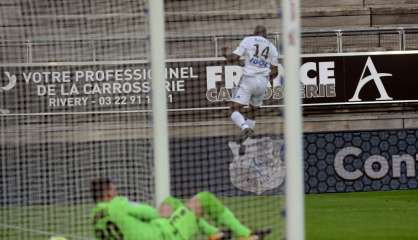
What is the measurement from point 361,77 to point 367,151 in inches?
48.4

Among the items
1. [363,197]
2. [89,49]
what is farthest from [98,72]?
[363,197]

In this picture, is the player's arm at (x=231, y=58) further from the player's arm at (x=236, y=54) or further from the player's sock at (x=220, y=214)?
the player's sock at (x=220, y=214)

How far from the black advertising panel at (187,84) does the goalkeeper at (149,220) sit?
141cm

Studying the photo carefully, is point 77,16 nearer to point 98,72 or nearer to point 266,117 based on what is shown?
point 98,72

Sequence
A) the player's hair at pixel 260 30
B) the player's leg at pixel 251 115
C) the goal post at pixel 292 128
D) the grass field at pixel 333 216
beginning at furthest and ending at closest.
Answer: the player's leg at pixel 251 115 → the player's hair at pixel 260 30 → the grass field at pixel 333 216 → the goal post at pixel 292 128

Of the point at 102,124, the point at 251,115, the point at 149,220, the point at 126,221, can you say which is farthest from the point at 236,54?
the point at 126,221

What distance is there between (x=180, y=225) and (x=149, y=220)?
28cm

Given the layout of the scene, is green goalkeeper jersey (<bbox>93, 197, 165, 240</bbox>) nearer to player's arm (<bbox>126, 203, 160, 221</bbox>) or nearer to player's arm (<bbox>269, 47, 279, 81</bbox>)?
player's arm (<bbox>126, 203, 160, 221</bbox>)

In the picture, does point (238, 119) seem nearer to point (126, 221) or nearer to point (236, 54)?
point (236, 54)

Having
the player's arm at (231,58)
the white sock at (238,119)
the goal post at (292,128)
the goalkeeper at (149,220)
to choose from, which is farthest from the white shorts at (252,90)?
the goal post at (292,128)

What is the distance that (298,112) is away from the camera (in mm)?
8625

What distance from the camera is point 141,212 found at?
9414mm

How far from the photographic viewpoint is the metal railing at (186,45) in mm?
10812

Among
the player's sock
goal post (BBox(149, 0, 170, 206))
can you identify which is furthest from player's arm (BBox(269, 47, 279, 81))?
the player's sock
